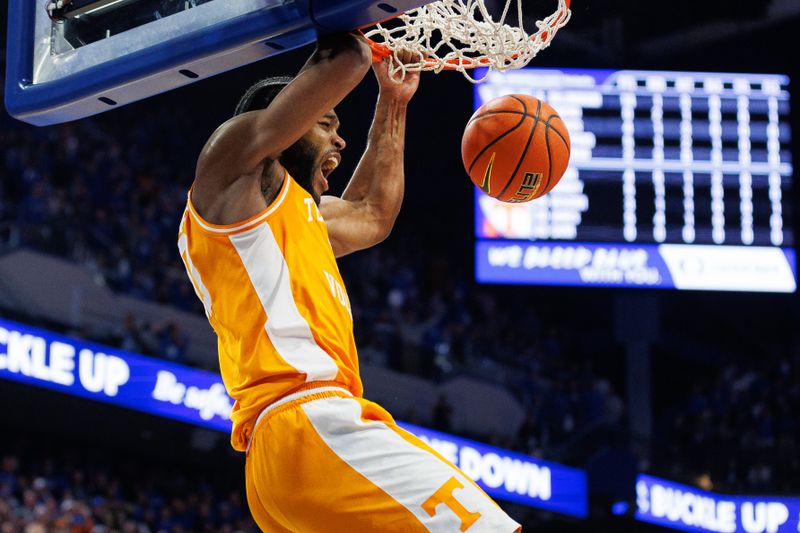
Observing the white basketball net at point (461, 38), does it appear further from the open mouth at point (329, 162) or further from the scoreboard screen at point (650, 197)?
the scoreboard screen at point (650, 197)

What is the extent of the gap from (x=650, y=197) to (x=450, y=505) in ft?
24.9

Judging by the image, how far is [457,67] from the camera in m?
3.46

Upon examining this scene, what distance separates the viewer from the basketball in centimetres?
362

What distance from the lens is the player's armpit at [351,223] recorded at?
3.29m

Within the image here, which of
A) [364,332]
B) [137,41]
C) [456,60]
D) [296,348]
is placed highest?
[137,41]

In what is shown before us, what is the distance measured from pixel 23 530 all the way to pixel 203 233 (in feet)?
20.8

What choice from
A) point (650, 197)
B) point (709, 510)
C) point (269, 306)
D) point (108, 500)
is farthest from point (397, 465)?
point (709, 510)

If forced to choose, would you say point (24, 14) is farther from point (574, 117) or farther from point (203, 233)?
point (574, 117)

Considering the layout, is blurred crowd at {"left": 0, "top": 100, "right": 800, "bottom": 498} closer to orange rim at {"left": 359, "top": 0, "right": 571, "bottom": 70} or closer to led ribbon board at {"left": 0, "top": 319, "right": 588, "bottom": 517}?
led ribbon board at {"left": 0, "top": 319, "right": 588, "bottom": 517}

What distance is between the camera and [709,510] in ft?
36.4

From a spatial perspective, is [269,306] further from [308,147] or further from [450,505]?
[450,505]

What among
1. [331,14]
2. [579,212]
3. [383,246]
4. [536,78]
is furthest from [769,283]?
[331,14]

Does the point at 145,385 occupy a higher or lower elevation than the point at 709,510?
higher

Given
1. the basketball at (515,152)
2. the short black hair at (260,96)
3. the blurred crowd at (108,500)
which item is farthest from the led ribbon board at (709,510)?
the short black hair at (260,96)
